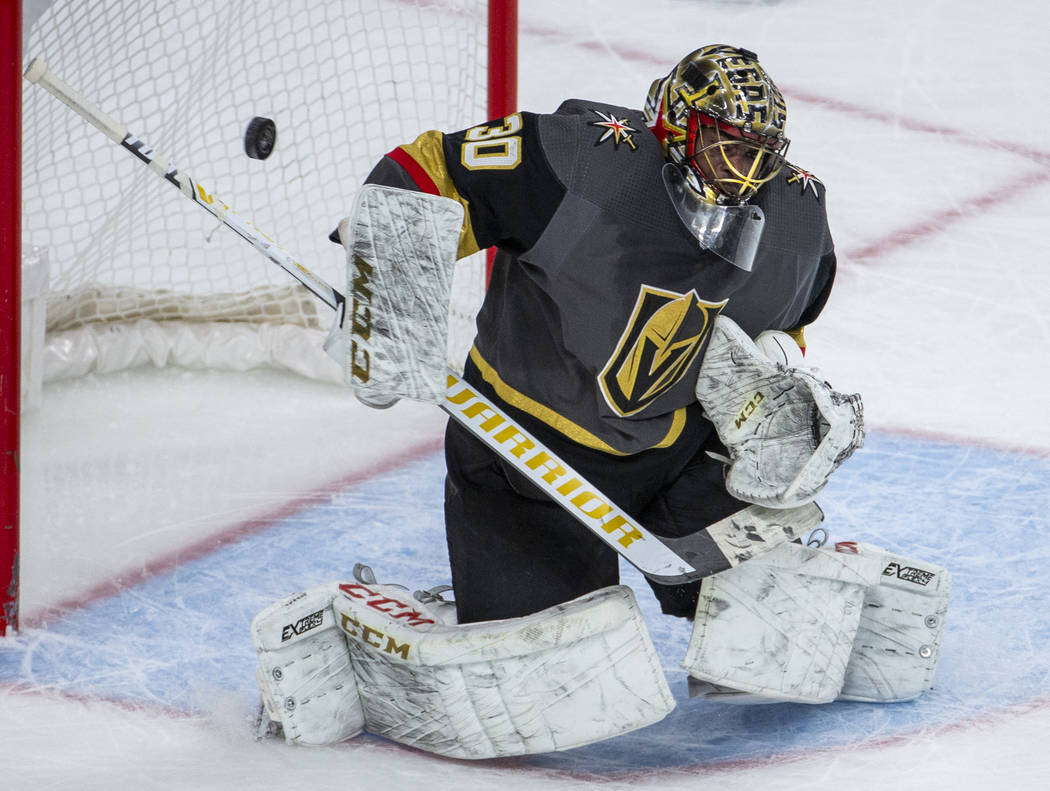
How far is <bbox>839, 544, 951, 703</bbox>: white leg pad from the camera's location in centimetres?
223

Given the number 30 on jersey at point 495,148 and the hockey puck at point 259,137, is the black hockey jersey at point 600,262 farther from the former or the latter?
the hockey puck at point 259,137

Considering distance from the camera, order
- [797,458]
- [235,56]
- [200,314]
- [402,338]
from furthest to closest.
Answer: [200,314] < [235,56] < [797,458] < [402,338]

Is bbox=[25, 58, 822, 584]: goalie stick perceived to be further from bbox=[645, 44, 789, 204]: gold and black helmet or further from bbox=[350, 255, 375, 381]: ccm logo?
bbox=[645, 44, 789, 204]: gold and black helmet

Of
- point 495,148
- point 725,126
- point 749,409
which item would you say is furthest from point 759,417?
point 495,148

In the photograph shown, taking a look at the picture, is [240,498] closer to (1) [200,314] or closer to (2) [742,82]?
(1) [200,314]

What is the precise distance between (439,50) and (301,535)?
1128 mm

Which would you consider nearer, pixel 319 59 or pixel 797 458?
pixel 797 458

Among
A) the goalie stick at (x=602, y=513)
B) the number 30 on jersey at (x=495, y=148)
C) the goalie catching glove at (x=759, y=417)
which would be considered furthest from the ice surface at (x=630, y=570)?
the number 30 on jersey at (x=495, y=148)

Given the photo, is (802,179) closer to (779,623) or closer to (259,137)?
(779,623)

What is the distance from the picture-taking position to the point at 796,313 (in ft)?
7.12

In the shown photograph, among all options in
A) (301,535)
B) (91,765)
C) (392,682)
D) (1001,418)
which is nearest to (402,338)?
(392,682)

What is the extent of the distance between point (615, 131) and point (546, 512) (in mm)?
561

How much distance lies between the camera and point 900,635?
225 centimetres

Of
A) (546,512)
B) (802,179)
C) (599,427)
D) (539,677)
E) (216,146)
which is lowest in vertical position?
(539,677)
